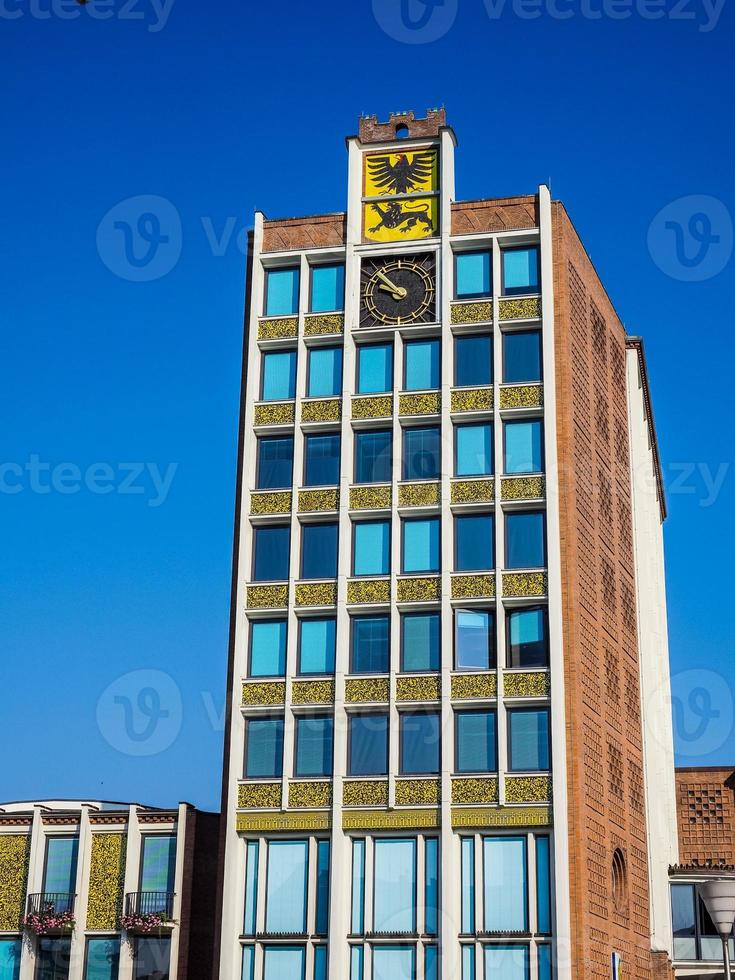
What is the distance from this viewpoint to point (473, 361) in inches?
2092

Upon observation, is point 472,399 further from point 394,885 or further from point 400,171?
point 394,885

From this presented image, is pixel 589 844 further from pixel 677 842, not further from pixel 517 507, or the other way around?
Answer: pixel 677 842

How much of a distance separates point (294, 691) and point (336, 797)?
12.8 feet

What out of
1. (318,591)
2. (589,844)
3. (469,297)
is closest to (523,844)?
(589,844)

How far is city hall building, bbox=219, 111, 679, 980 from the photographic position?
47.5m

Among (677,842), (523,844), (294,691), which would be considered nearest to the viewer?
(523,844)

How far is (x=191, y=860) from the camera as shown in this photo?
5266 cm

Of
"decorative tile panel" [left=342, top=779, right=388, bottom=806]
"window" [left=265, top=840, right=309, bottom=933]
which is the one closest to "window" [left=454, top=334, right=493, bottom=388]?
"decorative tile panel" [left=342, top=779, right=388, bottom=806]

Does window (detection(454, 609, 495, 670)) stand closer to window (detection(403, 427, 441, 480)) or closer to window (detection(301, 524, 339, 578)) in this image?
window (detection(301, 524, 339, 578))

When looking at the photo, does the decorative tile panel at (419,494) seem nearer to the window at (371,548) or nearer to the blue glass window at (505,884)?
the window at (371,548)

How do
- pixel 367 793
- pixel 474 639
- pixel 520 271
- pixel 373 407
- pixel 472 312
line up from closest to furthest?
pixel 367 793 < pixel 474 639 < pixel 373 407 < pixel 472 312 < pixel 520 271

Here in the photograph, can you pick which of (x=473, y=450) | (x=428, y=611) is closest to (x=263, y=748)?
(x=428, y=611)

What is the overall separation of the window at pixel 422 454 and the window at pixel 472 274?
524 centimetres

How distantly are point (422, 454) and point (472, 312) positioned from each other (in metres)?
5.40
